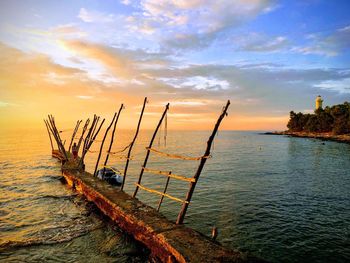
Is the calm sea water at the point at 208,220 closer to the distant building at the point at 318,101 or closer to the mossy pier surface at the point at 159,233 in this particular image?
the mossy pier surface at the point at 159,233

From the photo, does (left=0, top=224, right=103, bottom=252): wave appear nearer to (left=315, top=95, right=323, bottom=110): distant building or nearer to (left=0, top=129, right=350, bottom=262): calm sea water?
(left=0, top=129, right=350, bottom=262): calm sea water

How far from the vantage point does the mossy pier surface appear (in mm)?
5598

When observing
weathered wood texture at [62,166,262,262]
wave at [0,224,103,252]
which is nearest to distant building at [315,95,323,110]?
weathered wood texture at [62,166,262,262]

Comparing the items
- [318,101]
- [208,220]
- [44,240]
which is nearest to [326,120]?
[318,101]

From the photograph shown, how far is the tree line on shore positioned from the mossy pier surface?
87.4 meters

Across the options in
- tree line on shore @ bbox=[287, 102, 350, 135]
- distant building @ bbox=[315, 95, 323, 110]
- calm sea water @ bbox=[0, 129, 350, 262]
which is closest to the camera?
calm sea water @ bbox=[0, 129, 350, 262]

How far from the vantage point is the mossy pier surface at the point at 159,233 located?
5.60 meters

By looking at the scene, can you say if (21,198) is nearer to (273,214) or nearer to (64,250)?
(64,250)

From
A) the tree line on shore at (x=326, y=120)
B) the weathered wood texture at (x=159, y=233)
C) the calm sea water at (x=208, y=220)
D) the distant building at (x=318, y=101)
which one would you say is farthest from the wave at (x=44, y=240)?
the distant building at (x=318, y=101)

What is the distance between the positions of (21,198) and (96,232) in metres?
8.16

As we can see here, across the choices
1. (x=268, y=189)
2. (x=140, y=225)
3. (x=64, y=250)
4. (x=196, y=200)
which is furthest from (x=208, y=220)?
(x=268, y=189)

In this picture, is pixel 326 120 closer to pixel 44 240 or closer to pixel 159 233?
pixel 159 233

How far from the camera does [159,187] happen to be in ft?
62.4

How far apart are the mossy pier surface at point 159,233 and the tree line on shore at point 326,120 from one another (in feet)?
287
